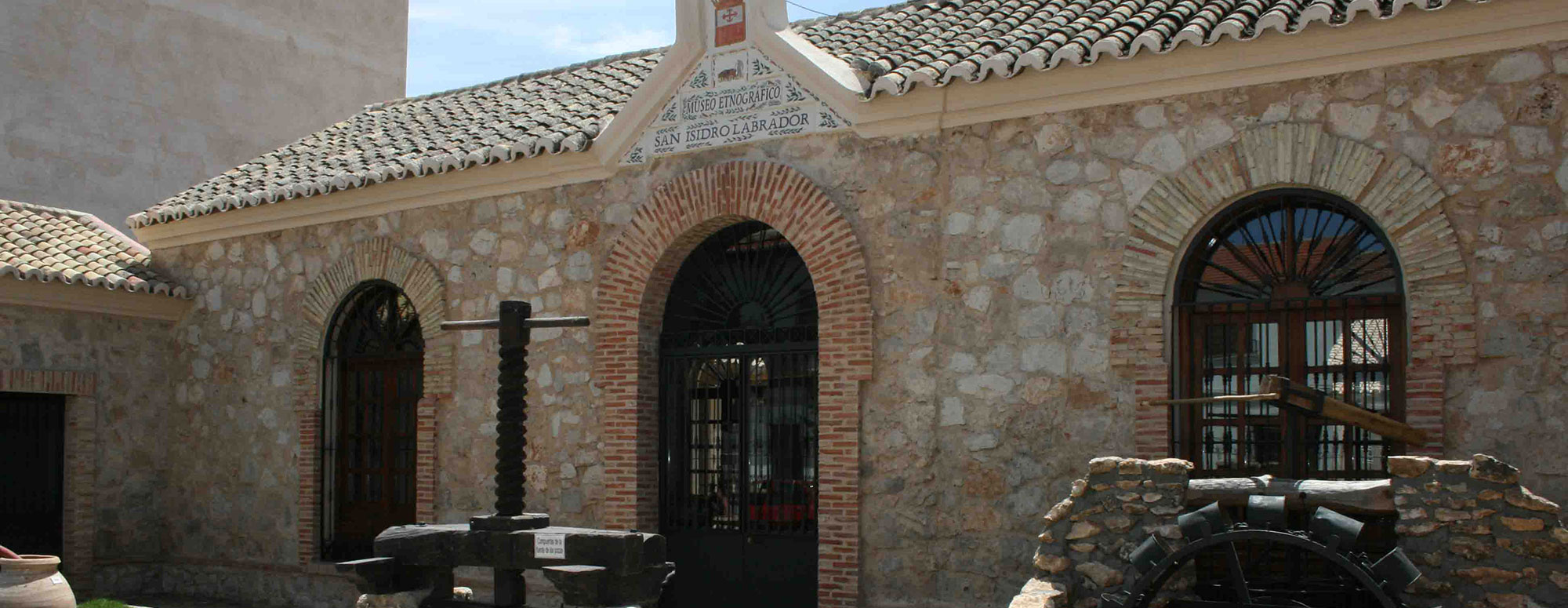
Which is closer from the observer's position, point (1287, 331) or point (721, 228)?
point (1287, 331)

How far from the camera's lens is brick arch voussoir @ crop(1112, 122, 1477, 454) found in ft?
24.8

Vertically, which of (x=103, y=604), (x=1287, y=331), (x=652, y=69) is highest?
(x=652, y=69)

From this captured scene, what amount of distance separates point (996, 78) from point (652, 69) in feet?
14.3

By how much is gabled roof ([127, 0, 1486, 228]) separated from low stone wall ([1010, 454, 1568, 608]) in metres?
2.49

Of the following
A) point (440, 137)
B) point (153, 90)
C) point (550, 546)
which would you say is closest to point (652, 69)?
point (440, 137)

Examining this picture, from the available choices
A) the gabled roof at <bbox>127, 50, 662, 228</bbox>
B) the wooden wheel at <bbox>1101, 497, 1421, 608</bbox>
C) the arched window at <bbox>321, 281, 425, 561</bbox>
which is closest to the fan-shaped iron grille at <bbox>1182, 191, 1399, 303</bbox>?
the wooden wheel at <bbox>1101, 497, 1421, 608</bbox>

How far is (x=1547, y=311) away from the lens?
7.38 m

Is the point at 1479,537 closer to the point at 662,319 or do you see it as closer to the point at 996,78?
the point at 996,78

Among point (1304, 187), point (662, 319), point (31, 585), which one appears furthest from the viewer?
point (662, 319)

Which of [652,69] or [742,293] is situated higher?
[652,69]

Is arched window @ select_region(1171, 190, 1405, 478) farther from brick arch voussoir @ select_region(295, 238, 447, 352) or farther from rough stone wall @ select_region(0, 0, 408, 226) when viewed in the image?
rough stone wall @ select_region(0, 0, 408, 226)

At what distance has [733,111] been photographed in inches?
404

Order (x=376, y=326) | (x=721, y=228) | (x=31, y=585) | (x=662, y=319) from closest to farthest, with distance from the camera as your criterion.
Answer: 1. (x=31, y=585)
2. (x=721, y=228)
3. (x=662, y=319)
4. (x=376, y=326)

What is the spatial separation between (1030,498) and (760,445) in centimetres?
225
